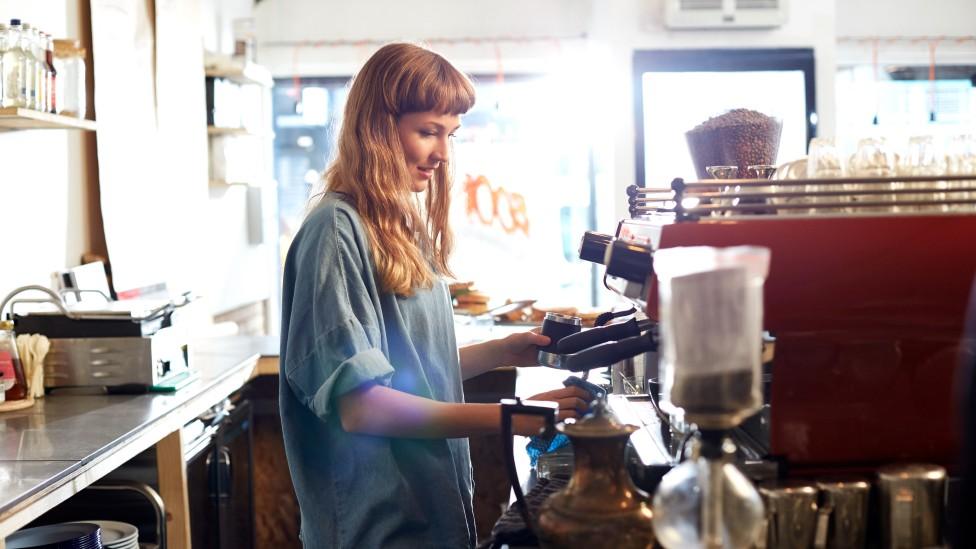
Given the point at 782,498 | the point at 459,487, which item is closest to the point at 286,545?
the point at 459,487

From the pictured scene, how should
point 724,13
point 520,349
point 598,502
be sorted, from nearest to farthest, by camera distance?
point 598,502
point 520,349
point 724,13

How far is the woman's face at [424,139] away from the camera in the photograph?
1691mm

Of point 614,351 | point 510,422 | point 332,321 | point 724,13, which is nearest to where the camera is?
point 510,422

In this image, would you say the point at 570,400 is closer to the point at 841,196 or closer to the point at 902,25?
the point at 841,196

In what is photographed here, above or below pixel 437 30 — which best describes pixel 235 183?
below

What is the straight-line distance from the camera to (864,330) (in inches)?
49.4

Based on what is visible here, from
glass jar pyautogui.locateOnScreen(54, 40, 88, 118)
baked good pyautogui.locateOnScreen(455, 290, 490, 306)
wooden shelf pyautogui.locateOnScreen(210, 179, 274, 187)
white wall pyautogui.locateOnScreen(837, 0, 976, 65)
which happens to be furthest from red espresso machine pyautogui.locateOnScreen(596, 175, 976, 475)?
white wall pyautogui.locateOnScreen(837, 0, 976, 65)

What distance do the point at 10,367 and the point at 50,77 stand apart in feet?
2.72

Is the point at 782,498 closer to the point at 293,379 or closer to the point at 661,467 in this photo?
the point at 661,467

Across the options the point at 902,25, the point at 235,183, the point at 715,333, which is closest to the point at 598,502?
the point at 715,333

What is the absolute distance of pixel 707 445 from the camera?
949mm

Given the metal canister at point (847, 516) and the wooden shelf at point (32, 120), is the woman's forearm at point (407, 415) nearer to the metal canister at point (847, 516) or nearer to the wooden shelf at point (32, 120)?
the metal canister at point (847, 516)

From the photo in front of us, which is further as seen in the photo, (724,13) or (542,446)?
(724,13)

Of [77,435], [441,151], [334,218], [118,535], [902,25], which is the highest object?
[902,25]
